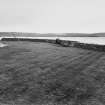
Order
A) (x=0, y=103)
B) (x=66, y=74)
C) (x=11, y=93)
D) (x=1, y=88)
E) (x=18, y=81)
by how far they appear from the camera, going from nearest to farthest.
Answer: (x=0, y=103)
(x=11, y=93)
(x=1, y=88)
(x=18, y=81)
(x=66, y=74)

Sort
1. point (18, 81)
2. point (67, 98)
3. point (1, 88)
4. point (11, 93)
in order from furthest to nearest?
point (18, 81), point (1, 88), point (11, 93), point (67, 98)

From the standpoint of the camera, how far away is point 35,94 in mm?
3496

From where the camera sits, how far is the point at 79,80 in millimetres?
4465

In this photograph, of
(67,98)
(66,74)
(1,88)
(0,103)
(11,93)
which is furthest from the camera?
(66,74)

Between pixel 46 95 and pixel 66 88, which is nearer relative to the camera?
pixel 46 95

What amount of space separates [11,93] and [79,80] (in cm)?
181

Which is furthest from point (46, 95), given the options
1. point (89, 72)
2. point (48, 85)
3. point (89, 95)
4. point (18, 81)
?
point (89, 72)

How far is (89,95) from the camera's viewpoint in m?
3.46

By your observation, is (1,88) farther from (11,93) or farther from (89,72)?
(89,72)

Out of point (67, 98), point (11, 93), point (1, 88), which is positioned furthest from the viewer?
point (1, 88)

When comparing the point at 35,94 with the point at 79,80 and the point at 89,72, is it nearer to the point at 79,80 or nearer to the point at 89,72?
the point at 79,80

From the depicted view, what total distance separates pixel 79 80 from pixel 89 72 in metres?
1.01

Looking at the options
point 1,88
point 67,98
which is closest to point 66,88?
point 67,98

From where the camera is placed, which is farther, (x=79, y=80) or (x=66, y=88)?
(x=79, y=80)
